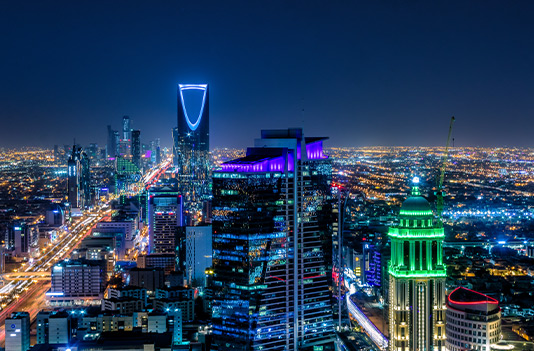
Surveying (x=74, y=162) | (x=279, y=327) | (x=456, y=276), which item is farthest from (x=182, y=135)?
(x=279, y=327)

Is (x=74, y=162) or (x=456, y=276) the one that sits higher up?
(x=74, y=162)

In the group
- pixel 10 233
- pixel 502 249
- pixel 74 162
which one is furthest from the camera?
pixel 74 162

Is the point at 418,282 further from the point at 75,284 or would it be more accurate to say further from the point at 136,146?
the point at 136,146

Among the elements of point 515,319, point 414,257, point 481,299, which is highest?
point 414,257

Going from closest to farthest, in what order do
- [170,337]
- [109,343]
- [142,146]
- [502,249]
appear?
[109,343], [170,337], [502,249], [142,146]

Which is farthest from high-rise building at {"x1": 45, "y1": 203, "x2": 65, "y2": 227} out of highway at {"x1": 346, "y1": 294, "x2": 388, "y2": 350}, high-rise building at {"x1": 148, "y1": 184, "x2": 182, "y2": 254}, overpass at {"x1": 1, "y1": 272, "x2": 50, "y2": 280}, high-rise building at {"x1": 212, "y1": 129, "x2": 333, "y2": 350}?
high-rise building at {"x1": 212, "y1": 129, "x2": 333, "y2": 350}

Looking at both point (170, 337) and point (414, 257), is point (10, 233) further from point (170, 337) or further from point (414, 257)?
point (414, 257)

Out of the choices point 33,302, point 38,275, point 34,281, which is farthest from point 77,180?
point 33,302

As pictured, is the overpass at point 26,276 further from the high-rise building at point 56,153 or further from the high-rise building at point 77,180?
the high-rise building at point 56,153

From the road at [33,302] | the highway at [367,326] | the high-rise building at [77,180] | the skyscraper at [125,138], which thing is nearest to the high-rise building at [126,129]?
the skyscraper at [125,138]
